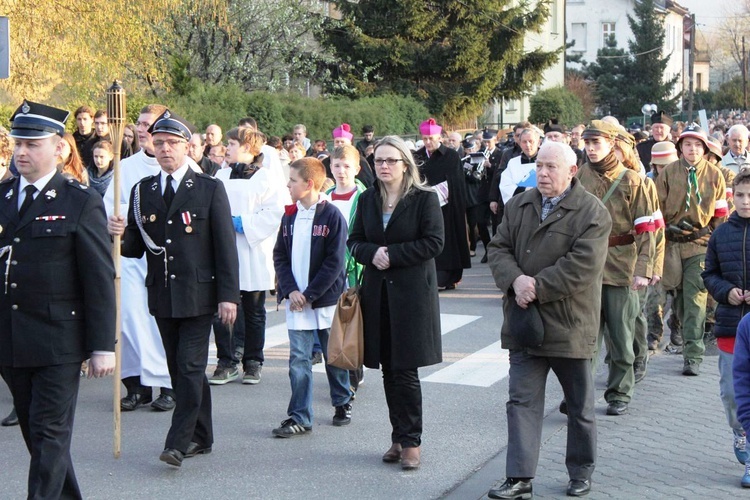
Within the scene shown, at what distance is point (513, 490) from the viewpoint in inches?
238

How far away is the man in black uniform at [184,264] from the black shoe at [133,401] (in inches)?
60.2

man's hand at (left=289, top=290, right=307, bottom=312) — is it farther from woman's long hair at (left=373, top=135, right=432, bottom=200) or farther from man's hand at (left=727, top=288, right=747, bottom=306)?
man's hand at (left=727, top=288, right=747, bottom=306)

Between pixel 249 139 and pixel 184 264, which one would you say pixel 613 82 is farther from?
pixel 184 264

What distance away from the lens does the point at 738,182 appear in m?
6.85

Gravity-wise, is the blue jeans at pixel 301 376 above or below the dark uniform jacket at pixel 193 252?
below

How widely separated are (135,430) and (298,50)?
26.2 metres

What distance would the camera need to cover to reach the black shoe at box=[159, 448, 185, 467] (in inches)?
250

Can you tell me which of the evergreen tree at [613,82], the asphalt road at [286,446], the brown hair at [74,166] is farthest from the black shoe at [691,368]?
the evergreen tree at [613,82]

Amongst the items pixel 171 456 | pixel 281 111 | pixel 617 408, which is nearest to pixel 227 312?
pixel 171 456

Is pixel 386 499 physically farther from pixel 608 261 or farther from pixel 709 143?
pixel 709 143

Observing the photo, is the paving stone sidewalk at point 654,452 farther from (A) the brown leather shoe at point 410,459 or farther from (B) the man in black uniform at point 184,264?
(B) the man in black uniform at point 184,264

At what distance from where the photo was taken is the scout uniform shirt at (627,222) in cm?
791

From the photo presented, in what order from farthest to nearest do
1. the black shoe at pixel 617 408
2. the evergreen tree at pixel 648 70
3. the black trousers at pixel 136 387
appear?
the evergreen tree at pixel 648 70 → the black trousers at pixel 136 387 → the black shoe at pixel 617 408

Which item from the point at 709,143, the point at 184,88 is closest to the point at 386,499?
the point at 709,143
